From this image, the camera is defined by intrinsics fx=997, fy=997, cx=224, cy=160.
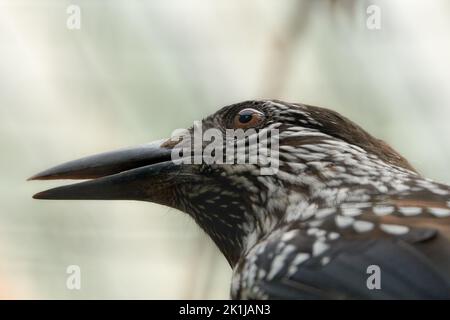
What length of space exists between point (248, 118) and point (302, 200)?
46 cm

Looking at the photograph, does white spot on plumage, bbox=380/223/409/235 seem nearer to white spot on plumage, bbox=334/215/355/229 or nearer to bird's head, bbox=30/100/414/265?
white spot on plumage, bbox=334/215/355/229

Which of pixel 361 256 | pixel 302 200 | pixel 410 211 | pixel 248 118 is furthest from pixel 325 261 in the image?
pixel 248 118

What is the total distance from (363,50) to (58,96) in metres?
1.50

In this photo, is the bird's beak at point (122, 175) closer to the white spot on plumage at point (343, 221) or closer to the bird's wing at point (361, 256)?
the bird's wing at point (361, 256)

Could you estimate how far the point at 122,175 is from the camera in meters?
3.72

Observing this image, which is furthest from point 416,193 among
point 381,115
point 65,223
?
point 65,223

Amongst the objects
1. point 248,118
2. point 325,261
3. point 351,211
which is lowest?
point 325,261

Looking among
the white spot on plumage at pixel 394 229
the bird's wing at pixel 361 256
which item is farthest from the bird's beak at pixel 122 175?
the white spot on plumage at pixel 394 229

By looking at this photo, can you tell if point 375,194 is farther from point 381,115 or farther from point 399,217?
point 381,115

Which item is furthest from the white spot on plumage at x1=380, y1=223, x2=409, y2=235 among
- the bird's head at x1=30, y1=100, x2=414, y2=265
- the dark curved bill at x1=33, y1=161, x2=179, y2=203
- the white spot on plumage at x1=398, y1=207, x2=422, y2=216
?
the dark curved bill at x1=33, y1=161, x2=179, y2=203

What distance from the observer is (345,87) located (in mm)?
4672

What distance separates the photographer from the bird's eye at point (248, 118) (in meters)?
3.76

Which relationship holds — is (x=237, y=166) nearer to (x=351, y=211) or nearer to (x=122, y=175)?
(x=122, y=175)

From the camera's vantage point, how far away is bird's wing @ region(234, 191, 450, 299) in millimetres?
2740
